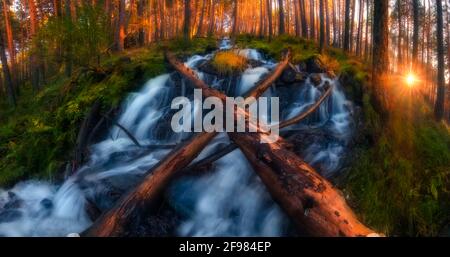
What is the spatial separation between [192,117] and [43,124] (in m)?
3.94

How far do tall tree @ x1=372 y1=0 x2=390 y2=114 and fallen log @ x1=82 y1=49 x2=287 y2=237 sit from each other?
3273mm

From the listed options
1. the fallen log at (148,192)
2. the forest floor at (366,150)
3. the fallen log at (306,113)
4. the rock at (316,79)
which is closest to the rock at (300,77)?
the rock at (316,79)

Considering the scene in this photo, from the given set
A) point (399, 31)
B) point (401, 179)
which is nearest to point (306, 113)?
point (401, 179)

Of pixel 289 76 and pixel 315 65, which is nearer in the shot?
pixel 289 76

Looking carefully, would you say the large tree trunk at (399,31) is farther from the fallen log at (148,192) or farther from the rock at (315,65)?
the fallen log at (148,192)

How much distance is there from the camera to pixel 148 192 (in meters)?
5.00

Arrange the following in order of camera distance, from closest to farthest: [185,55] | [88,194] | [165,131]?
[88,194], [165,131], [185,55]

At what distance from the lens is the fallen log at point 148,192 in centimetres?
445

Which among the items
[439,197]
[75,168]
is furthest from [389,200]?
[75,168]

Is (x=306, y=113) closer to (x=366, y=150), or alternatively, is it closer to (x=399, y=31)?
(x=366, y=150)

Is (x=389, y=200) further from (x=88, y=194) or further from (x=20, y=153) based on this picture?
(x=20, y=153)

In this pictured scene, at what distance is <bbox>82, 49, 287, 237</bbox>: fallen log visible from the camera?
4.45 m

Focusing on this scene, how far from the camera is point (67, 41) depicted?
9.98 meters

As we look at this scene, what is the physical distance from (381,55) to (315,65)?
276cm
